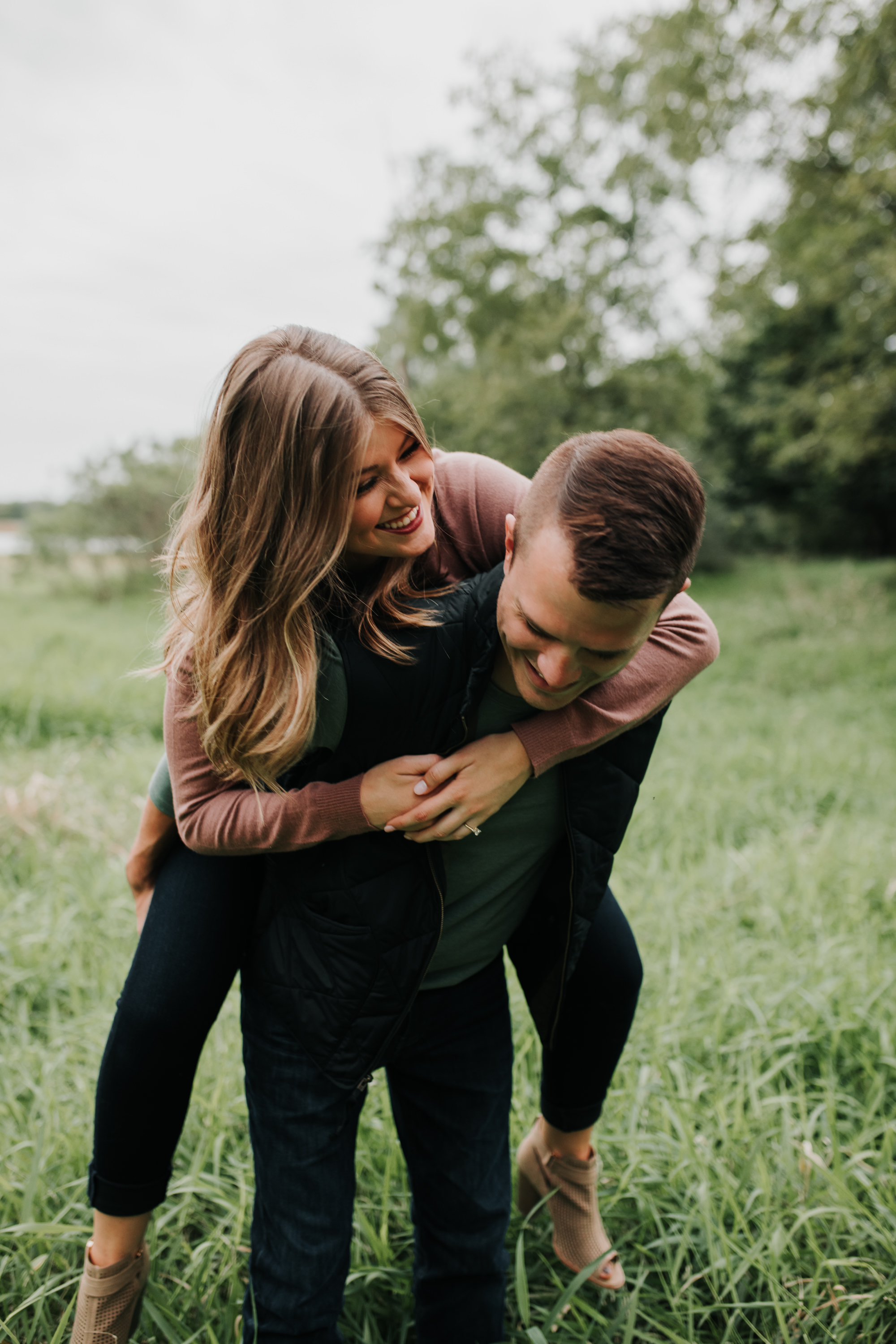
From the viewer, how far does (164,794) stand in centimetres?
152

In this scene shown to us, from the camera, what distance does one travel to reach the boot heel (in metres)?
1.89

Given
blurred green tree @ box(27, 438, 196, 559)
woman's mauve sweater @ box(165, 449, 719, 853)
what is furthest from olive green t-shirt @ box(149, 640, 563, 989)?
blurred green tree @ box(27, 438, 196, 559)

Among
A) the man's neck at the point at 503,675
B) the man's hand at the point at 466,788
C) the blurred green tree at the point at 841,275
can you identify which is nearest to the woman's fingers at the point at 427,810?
the man's hand at the point at 466,788

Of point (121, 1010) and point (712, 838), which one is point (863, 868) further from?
point (121, 1010)

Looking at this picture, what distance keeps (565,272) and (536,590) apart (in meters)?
16.8

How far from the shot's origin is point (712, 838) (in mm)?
3664

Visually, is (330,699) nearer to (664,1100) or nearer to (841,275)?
(664,1100)

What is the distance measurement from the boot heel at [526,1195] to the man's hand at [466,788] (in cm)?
103

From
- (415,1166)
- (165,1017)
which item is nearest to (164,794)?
(165,1017)

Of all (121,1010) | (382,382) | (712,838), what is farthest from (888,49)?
(121,1010)

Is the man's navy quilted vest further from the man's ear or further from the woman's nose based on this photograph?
the woman's nose

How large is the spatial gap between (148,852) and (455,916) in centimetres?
58

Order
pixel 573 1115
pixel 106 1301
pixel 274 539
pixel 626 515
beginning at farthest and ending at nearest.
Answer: pixel 573 1115 → pixel 106 1301 → pixel 274 539 → pixel 626 515

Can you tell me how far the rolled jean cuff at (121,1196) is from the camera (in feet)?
4.75
